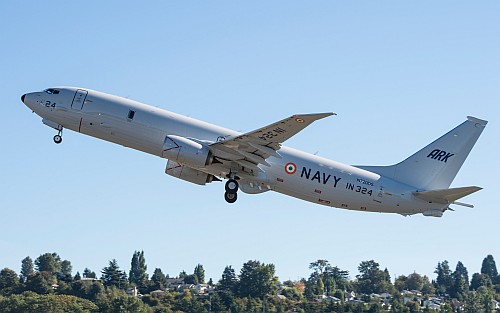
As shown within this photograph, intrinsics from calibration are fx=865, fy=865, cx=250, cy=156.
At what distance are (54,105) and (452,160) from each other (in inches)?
1061

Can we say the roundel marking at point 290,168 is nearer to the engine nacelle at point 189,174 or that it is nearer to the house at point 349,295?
the engine nacelle at point 189,174

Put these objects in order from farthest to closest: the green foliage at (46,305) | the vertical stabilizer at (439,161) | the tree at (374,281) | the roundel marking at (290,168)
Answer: the tree at (374,281) → the green foliage at (46,305) → the vertical stabilizer at (439,161) → the roundel marking at (290,168)

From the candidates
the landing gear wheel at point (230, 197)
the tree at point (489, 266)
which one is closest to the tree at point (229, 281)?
the landing gear wheel at point (230, 197)

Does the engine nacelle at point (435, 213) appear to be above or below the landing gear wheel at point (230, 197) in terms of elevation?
above

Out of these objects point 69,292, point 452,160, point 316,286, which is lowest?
point 69,292

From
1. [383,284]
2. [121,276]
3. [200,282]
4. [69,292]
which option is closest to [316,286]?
[383,284]

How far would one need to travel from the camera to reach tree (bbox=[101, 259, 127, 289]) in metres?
84.2

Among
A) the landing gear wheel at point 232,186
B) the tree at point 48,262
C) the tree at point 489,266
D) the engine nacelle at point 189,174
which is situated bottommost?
the tree at point 48,262

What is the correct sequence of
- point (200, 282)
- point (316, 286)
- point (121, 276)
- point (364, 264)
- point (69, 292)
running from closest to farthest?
1. point (69, 292)
2. point (121, 276)
3. point (316, 286)
4. point (364, 264)
5. point (200, 282)

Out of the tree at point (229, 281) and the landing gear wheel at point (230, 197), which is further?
the tree at point (229, 281)

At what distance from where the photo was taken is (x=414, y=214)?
186 ft

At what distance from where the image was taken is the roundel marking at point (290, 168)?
55.3 metres

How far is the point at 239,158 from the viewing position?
180ft

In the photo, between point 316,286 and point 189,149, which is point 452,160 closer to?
point 189,149
